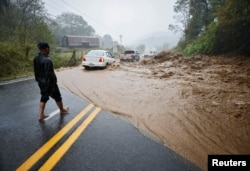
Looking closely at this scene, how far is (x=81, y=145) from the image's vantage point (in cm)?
404

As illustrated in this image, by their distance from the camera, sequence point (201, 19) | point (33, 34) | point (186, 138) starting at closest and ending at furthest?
point (186, 138)
point (33, 34)
point (201, 19)

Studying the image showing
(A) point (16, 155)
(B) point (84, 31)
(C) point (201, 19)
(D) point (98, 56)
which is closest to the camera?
(A) point (16, 155)

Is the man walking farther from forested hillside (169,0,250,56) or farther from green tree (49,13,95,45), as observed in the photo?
green tree (49,13,95,45)

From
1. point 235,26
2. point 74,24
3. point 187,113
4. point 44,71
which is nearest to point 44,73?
point 44,71

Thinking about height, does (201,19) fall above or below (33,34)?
above

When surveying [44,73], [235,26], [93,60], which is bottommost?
[44,73]

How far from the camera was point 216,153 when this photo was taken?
388 cm

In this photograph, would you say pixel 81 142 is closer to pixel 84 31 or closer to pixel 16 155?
pixel 16 155

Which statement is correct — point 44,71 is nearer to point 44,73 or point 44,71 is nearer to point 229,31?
point 44,73

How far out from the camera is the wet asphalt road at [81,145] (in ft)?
11.1

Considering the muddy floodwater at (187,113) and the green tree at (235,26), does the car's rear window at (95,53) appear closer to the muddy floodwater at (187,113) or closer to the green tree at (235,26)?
the muddy floodwater at (187,113)

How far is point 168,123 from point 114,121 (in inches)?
48.2

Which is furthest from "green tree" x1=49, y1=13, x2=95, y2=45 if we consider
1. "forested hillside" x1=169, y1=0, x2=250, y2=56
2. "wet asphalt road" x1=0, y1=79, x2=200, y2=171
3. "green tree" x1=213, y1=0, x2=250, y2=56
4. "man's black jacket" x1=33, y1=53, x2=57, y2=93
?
"wet asphalt road" x1=0, y1=79, x2=200, y2=171

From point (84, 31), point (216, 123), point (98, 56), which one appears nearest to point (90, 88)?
point (216, 123)
